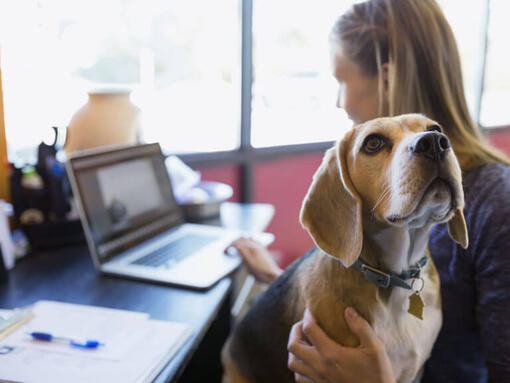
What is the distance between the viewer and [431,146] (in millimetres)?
862

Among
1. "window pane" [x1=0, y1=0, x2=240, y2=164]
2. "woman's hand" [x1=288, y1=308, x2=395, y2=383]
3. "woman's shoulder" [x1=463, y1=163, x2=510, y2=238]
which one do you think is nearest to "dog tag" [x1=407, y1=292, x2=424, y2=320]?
"woman's hand" [x1=288, y1=308, x2=395, y2=383]

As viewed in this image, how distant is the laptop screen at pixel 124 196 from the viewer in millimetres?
1424

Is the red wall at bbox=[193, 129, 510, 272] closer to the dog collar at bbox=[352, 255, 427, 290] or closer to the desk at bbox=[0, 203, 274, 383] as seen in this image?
the desk at bbox=[0, 203, 274, 383]

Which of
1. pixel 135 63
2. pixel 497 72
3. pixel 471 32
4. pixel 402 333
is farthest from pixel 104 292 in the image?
pixel 497 72

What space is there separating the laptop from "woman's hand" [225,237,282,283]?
1.5 inches

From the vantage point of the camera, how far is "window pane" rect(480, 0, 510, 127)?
4.29m

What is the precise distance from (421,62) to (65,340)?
3.67 feet

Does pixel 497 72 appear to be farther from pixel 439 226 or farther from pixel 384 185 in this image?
pixel 384 185

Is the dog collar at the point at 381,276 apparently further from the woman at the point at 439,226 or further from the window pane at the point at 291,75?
the window pane at the point at 291,75

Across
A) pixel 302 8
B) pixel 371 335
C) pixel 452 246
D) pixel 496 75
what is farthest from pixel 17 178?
pixel 496 75

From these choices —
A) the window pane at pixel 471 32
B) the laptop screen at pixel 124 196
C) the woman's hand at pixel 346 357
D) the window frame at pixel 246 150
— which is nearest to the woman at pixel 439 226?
the woman's hand at pixel 346 357

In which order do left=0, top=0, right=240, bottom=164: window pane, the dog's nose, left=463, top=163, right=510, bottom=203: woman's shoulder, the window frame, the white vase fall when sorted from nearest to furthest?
1. the dog's nose
2. left=463, top=163, right=510, bottom=203: woman's shoulder
3. left=0, top=0, right=240, bottom=164: window pane
4. the white vase
5. the window frame

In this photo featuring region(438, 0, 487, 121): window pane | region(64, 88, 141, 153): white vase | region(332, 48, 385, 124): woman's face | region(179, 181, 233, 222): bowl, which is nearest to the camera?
region(332, 48, 385, 124): woman's face

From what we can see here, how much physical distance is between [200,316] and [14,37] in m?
0.94
